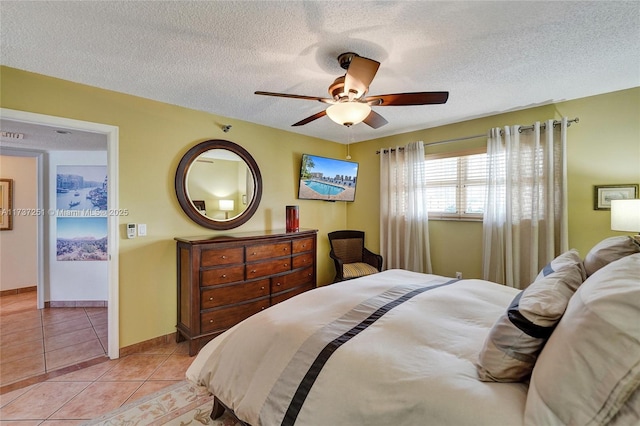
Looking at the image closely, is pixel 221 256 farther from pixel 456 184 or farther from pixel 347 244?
pixel 456 184

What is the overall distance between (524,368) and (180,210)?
3.11 metres

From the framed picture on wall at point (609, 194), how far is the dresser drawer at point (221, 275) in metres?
3.59

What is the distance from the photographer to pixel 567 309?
3.20 ft

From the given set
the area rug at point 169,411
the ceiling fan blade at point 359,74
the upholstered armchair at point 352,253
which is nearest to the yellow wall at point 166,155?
the area rug at point 169,411

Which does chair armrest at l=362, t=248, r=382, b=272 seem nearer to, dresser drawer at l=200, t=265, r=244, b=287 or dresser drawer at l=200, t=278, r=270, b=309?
dresser drawer at l=200, t=278, r=270, b=309

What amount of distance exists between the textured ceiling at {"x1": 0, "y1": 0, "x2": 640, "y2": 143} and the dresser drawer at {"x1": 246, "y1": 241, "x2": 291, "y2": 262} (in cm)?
158

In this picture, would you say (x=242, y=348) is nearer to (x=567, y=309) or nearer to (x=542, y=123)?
(x=567, y=309)

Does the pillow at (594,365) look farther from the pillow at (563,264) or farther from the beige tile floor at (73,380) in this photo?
the beige tile floor at (73,380)

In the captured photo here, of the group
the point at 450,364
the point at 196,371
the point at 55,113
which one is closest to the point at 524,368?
the point at 450,364

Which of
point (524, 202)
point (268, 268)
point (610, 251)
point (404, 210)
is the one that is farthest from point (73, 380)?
point (524, 202)

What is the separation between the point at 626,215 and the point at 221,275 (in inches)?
137

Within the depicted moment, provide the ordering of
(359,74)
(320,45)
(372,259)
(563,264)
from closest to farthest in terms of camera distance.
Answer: (563,264) → (359,74) → (320,45) → (372,259)

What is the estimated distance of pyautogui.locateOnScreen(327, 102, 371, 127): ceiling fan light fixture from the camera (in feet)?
6.26

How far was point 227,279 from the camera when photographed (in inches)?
111
